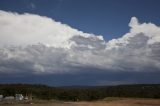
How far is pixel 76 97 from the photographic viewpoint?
97.1 metres

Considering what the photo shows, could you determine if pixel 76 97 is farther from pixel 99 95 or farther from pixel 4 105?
pixel 4 105

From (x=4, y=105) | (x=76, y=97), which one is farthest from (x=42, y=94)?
(x=4, y=105)

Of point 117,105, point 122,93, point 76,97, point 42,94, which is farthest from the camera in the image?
point 122,93

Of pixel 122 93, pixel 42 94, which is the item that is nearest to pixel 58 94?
pixel 42 94

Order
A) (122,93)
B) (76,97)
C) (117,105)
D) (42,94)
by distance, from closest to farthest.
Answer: (117,105)
(76,97)
(42,94)
(122,93)

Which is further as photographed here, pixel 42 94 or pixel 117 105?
pixel 42 94

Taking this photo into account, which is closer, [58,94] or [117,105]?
[117,105]

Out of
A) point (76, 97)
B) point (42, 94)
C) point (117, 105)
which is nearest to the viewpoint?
point (117, 105)

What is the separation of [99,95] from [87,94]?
11.4 ft

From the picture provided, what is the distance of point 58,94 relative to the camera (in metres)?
102

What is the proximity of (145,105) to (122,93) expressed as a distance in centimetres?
4985

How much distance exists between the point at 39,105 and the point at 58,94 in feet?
128

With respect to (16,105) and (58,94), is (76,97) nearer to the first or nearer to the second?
(58,94)

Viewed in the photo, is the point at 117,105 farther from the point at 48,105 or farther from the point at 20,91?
the point at 20,91
